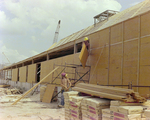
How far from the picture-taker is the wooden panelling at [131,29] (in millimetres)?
9164

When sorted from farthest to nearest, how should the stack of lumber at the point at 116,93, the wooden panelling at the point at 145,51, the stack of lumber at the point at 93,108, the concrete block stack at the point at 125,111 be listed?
the wooden panelling at the point at 145,51 < the stack of lumber at the point at 93,108 < the stack of lumber at the point at 116,93 < the concrete block stack at the point at 125,111

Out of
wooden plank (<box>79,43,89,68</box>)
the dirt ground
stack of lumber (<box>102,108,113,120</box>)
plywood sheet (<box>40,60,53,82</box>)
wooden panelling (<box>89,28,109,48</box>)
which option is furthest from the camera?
plywood sheet (<box>40,60,53,82</box>)

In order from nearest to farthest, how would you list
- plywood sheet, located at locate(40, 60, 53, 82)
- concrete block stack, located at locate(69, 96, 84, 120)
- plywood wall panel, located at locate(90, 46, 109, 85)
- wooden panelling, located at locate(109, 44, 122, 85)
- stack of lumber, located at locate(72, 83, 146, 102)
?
stack of lumber, located at locate(72, 83, 146, 102) < concrete block stack, located at locate(69, 96, 84, 120) < wooden panelling, located at locate(109, 44, 122, 85) < plywood wall panel, located at locate(90, 46, 109, 85) < plywood sheet, located at locate(40, 60, 53, 82)

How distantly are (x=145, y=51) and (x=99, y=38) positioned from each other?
4198 mm

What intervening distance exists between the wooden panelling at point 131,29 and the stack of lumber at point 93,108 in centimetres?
516

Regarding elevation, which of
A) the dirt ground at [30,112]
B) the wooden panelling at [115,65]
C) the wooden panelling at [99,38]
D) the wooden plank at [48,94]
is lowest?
the dirt ground at [30,112]

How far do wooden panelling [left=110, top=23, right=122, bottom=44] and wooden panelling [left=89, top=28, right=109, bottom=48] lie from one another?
1.77 ft

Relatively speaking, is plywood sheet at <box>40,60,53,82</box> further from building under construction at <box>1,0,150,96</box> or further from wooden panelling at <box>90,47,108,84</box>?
wooden panelling at <box>90,47,108,84</box>

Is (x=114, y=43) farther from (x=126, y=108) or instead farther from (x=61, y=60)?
(x=61, y=60)

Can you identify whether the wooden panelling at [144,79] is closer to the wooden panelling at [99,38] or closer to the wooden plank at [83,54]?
the wooden panelling at [99,38]

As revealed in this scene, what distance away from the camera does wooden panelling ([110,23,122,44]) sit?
1025 centimetres

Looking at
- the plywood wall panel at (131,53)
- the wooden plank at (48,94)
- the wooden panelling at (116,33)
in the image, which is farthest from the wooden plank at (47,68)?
the plywood wall panel at (131,53)

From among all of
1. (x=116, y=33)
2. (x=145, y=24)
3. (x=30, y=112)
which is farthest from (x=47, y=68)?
(x=145, y=24)

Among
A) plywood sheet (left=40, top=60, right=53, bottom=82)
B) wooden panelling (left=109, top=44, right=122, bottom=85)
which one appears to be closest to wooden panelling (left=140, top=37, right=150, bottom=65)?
wooden panelling (left=109, top=44, right=122, bottom=85)
